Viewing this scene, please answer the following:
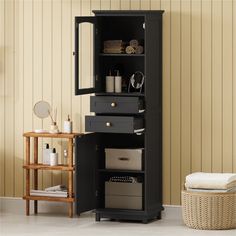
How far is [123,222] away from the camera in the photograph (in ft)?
23.7

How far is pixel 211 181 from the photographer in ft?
22.3

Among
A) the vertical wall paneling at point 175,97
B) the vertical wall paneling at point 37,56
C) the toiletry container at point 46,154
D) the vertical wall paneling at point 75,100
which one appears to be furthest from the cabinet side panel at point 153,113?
the vertical wall paneling at point 37,56

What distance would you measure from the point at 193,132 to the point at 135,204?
79 cm

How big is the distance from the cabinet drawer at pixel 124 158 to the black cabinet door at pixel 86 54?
548 mm

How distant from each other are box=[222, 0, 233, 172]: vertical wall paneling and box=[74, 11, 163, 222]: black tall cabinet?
1.77 feet

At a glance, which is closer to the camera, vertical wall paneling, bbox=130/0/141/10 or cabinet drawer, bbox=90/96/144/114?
cabinet drawer, bbox=90/96/144/114

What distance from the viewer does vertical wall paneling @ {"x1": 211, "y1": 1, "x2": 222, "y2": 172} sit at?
720 cm

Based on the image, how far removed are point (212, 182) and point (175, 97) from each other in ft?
2.94

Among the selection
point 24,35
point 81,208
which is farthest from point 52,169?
point 24,35

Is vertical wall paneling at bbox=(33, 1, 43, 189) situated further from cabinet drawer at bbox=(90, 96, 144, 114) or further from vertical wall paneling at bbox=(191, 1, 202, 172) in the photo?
vertical wall paneling at bbox=(191, 1, 202, 172)

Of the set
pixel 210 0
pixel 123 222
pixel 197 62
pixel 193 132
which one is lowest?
pixel 123 222

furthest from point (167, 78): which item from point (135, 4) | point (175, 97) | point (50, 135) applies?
point (50, 135)

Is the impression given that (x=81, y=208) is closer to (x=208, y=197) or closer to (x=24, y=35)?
(x=208, y=197)

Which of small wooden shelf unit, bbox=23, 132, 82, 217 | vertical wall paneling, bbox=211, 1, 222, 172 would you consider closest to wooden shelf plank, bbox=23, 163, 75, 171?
small wooden shelf unit, bbox=23, 132, 82, 217
